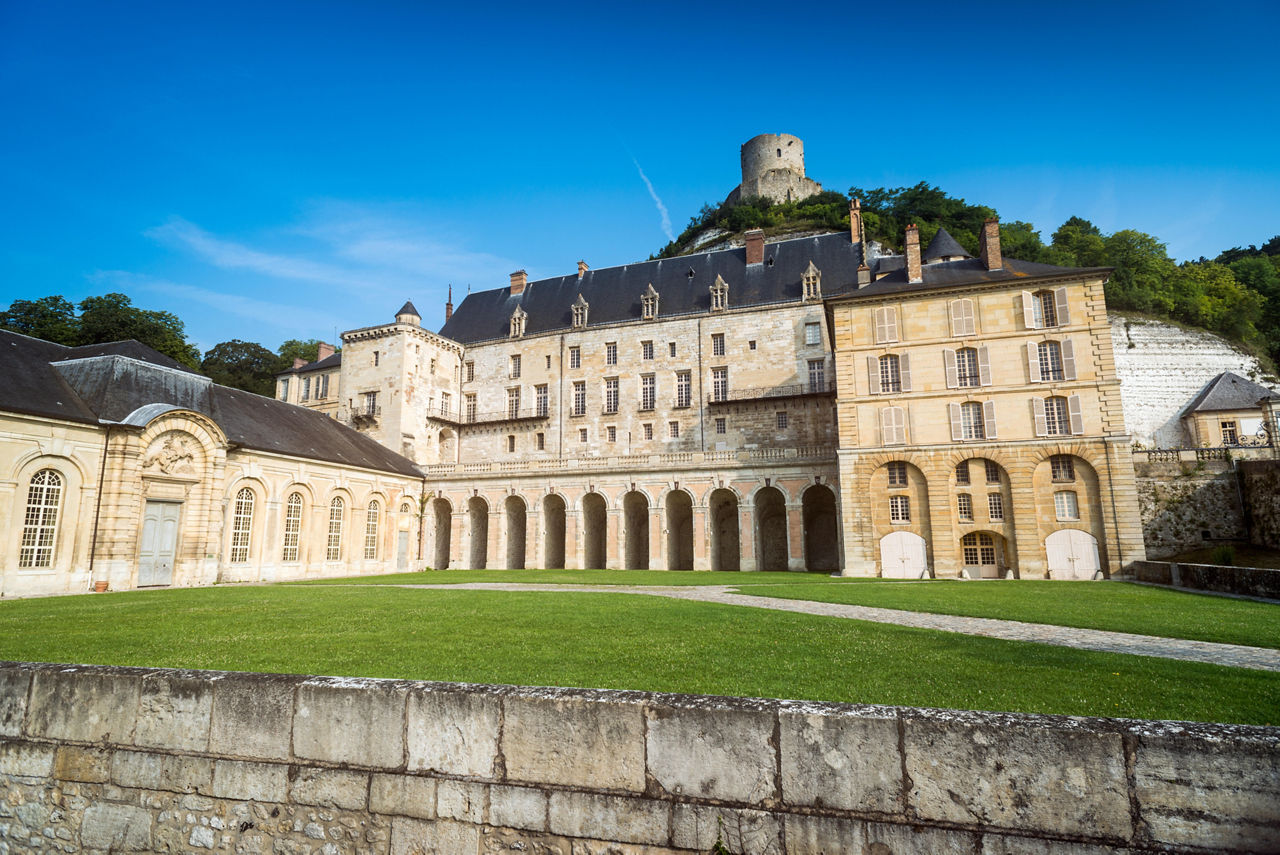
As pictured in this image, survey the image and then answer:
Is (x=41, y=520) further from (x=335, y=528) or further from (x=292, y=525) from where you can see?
(x=335, y=528)

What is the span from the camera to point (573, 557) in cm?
3553

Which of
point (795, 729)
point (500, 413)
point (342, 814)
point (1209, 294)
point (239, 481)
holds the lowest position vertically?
point (342, 814)

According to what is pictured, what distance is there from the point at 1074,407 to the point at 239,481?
108 ft

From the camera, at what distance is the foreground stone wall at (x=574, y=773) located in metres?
3.19

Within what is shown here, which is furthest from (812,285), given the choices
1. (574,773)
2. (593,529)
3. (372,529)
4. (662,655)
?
(574,773)

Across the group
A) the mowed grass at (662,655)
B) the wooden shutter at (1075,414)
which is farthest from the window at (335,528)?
the wooden shutter at (1075,414)

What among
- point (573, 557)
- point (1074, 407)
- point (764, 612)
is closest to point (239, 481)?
point (573, 557)

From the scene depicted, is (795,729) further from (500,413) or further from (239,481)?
(500,413)

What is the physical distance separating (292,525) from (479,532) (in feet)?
41.0

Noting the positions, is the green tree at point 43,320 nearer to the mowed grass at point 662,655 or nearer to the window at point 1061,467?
the mowed grass at point 662,655

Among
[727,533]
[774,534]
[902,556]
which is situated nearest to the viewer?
[902,556]

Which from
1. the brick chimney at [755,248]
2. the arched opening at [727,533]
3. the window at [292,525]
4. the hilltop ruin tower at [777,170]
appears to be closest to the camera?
the window at [292,525]

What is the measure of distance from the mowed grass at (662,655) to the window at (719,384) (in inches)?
1063

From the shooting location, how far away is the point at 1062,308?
2688 cm
